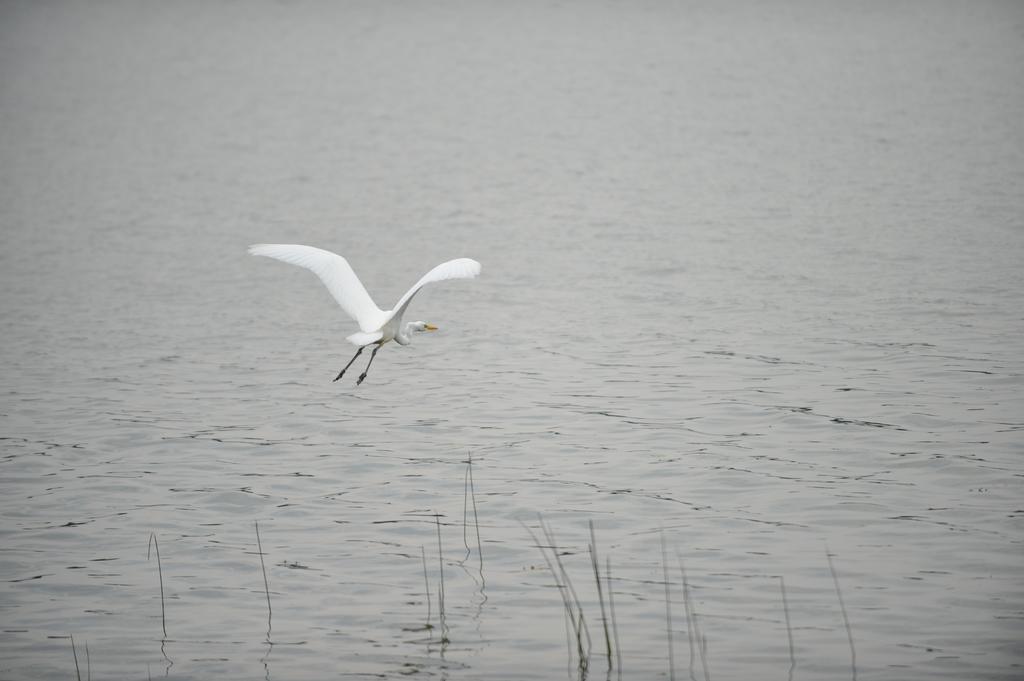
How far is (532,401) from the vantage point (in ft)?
48.9

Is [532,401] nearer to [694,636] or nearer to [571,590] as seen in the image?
[571,590]

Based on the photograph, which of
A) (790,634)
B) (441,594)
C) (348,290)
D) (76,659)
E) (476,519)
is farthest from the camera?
(348,290)

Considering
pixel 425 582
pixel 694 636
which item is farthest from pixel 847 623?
pixel 425 582

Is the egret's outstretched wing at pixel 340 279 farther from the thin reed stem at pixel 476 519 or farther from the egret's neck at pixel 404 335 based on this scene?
the thin reed stem at pixel 476 519

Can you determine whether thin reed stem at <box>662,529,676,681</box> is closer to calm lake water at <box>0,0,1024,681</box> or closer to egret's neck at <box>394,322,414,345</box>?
calm lake water at <box>0,0,1024,681</box>

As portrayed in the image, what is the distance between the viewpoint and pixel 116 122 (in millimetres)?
45156

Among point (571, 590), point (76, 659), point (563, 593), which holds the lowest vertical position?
point (76, 659)

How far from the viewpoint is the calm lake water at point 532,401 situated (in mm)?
9000

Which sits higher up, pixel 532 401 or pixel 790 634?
pixel 532 401

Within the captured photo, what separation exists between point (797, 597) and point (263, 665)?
371 centimetres

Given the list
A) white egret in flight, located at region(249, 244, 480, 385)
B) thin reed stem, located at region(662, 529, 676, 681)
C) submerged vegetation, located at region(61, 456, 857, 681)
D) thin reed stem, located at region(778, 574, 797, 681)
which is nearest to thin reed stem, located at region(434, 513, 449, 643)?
submerged vegetation, located at region(61, 456, 857, 681)

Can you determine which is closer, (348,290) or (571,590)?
(571,590)

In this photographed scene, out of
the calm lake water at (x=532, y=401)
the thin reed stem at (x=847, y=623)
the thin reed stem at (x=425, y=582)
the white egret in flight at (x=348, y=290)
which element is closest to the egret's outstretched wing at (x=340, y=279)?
the white egret in flight at (x=348, y=290)

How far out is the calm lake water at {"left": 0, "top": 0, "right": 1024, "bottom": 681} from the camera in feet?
29.5
